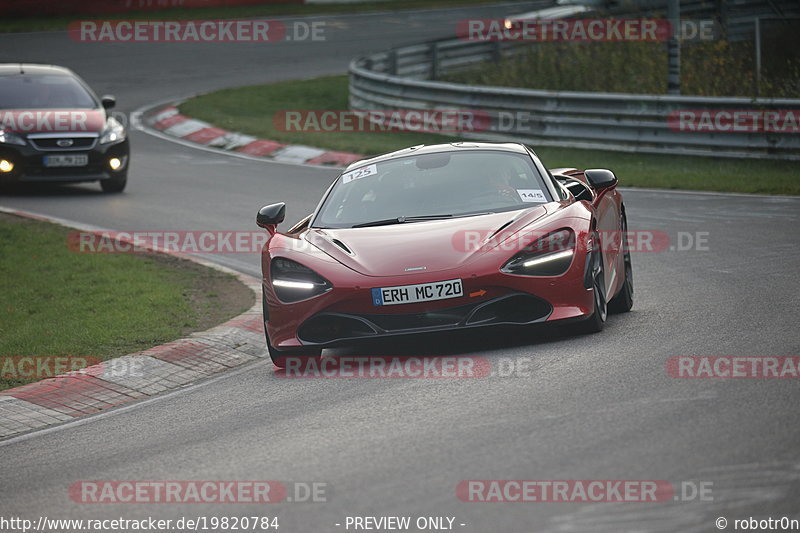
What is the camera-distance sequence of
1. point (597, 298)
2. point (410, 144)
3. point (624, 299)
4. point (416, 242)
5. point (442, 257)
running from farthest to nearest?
point (410, 144), point (624, 299), point (597, 298), point (416, 242), point (442, 257)

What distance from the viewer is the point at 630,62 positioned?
24.4m

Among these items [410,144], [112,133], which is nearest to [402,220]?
[112,133]

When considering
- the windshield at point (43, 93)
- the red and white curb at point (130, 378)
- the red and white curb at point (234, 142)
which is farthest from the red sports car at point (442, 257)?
the red and white curb at point (234, 142)

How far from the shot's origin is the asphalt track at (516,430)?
4.90m

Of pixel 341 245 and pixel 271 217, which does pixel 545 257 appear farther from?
pixel 271 217

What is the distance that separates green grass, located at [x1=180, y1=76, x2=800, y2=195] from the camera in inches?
645

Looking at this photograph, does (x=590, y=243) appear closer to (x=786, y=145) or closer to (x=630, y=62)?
(x=786, y=145)

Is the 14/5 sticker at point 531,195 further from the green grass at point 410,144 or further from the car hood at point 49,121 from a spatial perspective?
→ the car hood at point 49,121

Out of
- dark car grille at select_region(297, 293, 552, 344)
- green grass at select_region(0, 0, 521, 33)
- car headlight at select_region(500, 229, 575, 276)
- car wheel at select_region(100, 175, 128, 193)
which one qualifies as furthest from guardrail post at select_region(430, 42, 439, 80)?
dark car grille at select_region(297, 293, 552, 344)

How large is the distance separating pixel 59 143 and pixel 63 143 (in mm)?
55

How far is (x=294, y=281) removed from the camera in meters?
7.98

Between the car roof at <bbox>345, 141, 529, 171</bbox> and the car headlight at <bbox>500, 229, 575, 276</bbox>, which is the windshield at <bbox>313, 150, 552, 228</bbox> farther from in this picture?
the car headlight at <bbox>500, 229, 575, 276</bbox>

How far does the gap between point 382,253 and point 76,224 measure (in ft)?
27.8

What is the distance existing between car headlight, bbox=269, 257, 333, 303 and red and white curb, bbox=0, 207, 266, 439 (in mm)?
1000
